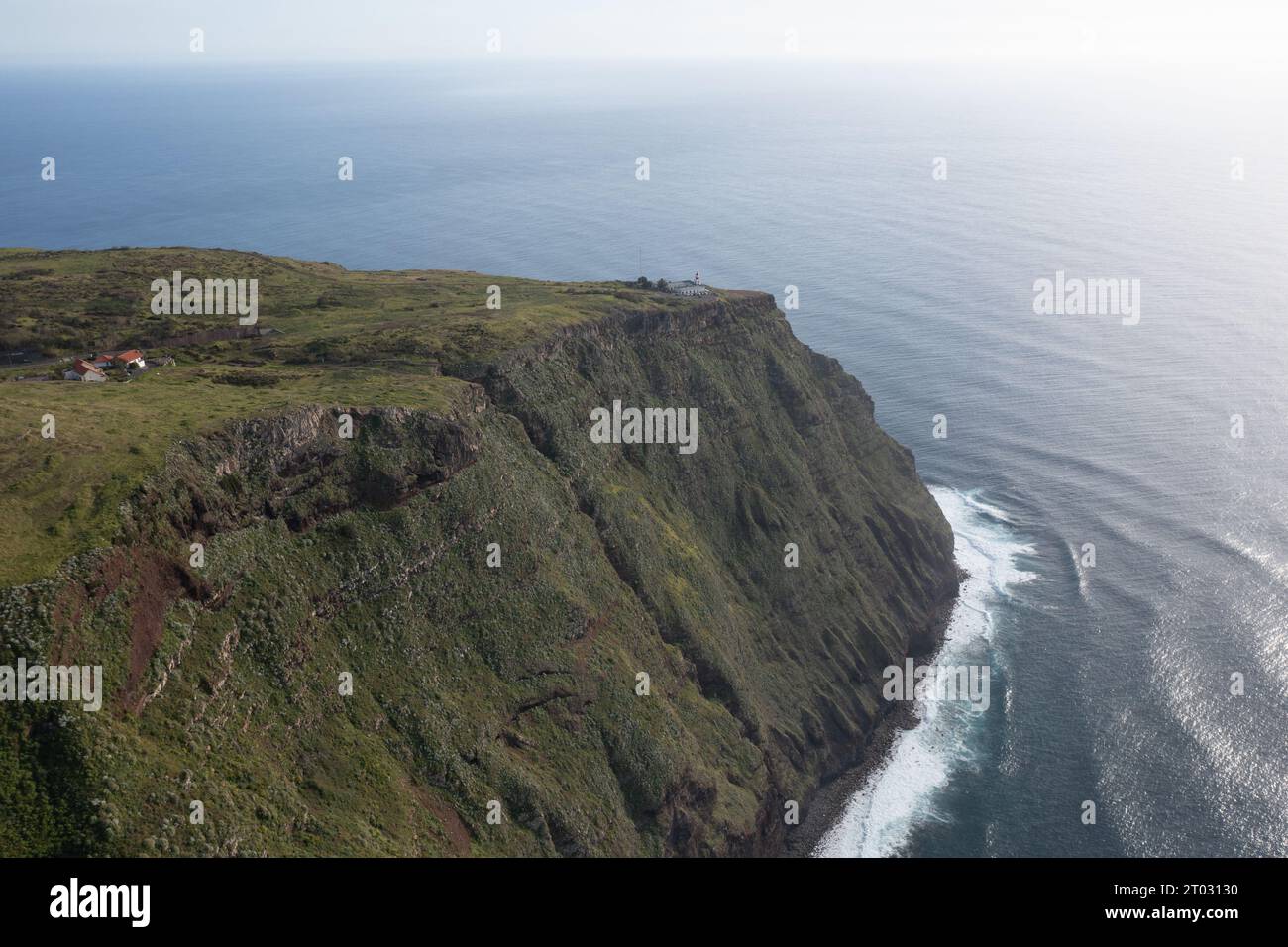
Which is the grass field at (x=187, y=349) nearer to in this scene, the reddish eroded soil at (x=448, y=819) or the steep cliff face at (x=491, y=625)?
the steep cliff face at (x=491, y=625)

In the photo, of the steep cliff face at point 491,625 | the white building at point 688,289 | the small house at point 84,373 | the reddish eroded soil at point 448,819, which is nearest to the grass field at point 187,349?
the small house at point 84,373

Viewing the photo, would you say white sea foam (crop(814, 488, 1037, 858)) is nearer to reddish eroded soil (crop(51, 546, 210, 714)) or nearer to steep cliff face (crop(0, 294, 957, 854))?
steep cliff face (crop(0, 294, 957, 854))

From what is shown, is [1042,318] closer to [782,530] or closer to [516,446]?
[782,530]

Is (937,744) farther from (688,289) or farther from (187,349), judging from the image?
(187,349)

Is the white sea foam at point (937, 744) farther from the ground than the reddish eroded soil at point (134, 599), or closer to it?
closer to it

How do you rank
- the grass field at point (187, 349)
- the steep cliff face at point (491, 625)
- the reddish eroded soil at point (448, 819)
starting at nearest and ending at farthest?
the steep cliff face at point (491, 625) → the grass field at point (187, 349) → the reddish eroded soil at point (448, 819)

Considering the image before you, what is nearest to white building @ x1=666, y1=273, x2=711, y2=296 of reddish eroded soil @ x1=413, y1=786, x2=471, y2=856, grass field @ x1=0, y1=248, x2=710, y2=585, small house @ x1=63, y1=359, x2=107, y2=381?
grass field @ x1=0, y1=248, x2=710, y2=585
